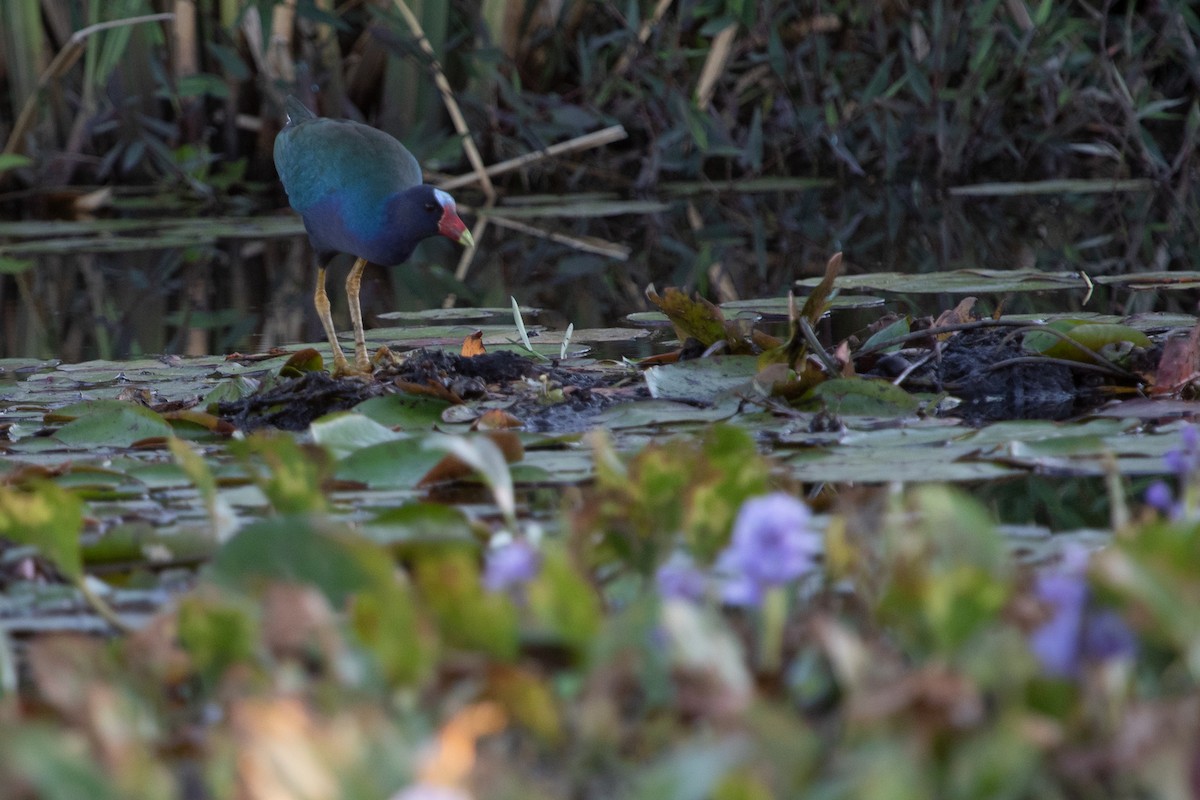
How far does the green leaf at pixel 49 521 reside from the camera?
4.84 feet

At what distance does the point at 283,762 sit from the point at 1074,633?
0.57 m

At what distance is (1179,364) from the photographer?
2627 mm

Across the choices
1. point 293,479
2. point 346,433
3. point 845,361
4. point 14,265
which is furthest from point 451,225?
point 14,265

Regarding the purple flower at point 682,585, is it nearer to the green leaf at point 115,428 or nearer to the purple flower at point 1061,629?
the purple flower at point 1061,629

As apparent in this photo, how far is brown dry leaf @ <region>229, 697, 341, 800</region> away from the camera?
0.90 meters

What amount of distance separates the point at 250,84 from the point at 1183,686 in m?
7.60

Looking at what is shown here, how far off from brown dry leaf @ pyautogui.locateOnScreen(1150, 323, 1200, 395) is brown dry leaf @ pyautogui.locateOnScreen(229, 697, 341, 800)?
2.02 meters

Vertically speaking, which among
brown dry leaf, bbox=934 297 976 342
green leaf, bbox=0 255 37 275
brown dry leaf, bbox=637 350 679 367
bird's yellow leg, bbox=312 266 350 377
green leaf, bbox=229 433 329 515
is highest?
green leaf, bbox=229 433 329 515

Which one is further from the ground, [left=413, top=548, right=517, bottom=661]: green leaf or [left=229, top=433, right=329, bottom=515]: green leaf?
[left=413, top=548, right=517, bottom=661]: green leaf

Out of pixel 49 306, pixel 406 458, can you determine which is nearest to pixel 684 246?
pixel 49 306

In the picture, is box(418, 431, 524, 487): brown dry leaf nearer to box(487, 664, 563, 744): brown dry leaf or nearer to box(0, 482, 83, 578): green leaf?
box(0, 482, 83, 578): green leaf

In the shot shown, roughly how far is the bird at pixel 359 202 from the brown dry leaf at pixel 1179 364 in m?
1.60

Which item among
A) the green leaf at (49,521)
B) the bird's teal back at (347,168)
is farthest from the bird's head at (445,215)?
the green leaf at (49,521)

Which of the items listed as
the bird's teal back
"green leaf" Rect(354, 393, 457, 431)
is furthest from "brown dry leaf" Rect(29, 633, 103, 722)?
the bird's teal back
